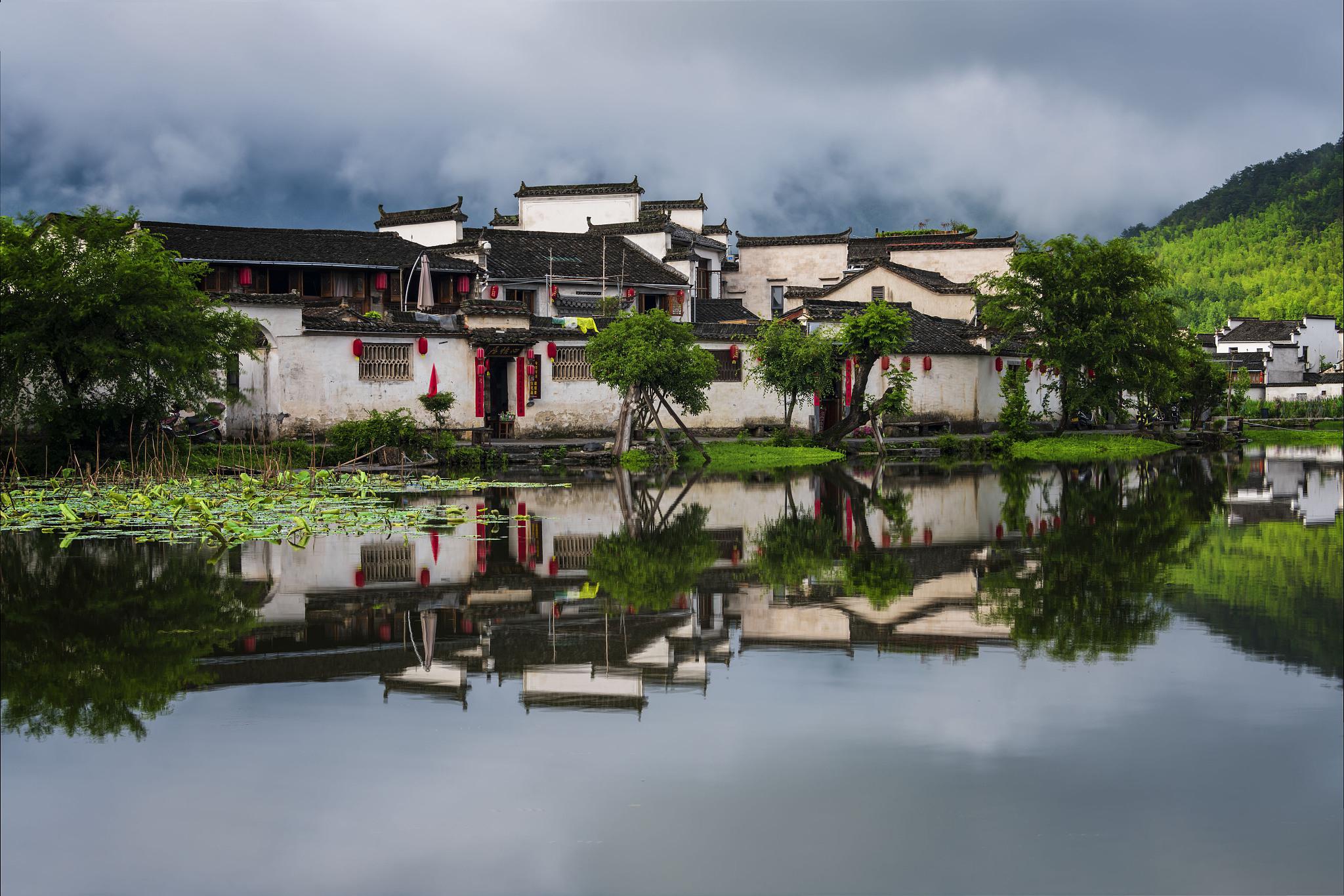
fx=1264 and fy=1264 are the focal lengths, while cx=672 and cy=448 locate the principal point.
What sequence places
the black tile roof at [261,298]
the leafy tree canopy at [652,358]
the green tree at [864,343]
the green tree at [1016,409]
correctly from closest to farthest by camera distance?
1. the black tile roof at [261,298]
2. the leafy tree canopy at [652,358]
3. the green tree at [864,343]
4. the green tree at [1016,409]

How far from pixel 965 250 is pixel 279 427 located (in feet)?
96.2

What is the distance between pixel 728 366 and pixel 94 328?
1748 centimetres

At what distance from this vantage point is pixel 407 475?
22.9m

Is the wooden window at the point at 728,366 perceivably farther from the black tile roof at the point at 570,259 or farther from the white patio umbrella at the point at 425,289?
the white patio umbrella at the point at 425,289

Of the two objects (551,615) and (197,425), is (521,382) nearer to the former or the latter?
(197,425)

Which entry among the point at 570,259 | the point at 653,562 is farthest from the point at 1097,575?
the point at 570,259

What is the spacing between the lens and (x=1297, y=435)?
149 ft

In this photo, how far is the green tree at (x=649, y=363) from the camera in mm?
25406

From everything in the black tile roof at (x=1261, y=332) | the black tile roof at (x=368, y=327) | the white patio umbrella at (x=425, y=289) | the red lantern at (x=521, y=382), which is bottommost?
the red lantern at (x=521, y=382)

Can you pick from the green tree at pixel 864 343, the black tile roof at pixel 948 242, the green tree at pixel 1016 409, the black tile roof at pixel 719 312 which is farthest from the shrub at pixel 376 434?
the black tile roof at pixel 948 242

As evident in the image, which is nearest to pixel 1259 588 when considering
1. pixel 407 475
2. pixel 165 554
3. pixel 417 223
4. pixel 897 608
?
pixel 897 608

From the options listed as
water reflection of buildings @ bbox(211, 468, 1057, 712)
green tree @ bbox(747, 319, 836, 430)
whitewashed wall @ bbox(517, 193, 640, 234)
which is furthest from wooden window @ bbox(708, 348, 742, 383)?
water reflection of buildings @ bbox(211, 468, 1057, 712)

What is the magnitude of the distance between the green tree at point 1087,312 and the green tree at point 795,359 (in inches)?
271

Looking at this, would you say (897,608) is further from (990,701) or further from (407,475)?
(407,475)
